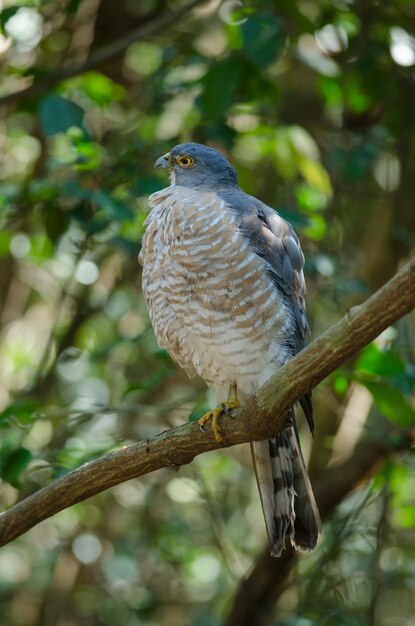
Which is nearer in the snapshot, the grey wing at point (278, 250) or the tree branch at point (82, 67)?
the grey wing at point (278, 250)

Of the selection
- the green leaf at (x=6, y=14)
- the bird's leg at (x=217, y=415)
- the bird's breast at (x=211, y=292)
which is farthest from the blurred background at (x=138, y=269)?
the bird's leg at (x=217, y=415)

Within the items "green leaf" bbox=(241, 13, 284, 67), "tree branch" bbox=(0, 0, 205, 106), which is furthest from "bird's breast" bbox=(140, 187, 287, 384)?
"tree branch" bbox=(0, 0, 205, 106)

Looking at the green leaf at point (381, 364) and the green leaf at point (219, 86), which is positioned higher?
the green leaf at point (219, 86)

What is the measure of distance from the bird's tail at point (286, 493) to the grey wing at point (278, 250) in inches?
10.0

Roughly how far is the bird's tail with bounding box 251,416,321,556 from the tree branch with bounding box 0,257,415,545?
633 millimetres

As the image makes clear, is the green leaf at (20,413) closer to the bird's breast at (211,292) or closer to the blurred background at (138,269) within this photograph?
the blurred background at (138,269)

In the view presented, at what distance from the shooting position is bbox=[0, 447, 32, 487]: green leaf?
3.47m

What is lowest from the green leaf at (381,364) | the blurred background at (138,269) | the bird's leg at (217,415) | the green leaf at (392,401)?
the blurred background at (138,269)

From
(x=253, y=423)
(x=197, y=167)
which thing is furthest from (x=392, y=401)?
(x=197, y=167)

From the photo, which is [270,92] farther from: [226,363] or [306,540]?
[306,540]

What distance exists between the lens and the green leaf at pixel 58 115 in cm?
403

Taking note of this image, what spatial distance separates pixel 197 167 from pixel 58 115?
A: 661 millimetres

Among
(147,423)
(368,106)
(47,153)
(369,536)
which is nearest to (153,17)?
(47,153)

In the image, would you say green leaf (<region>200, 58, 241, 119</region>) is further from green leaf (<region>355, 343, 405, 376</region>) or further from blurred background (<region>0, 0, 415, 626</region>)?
green leaf (<region>355, 343, 405, 376</region>)
